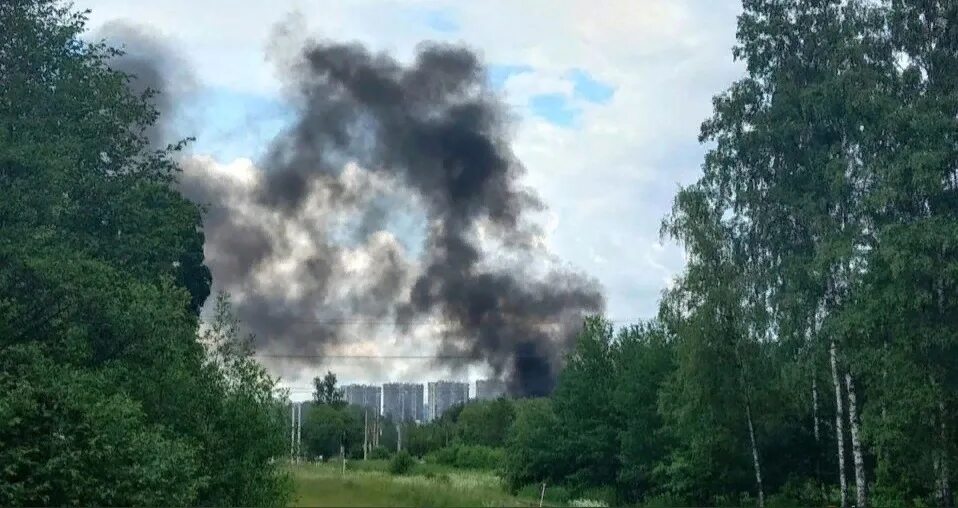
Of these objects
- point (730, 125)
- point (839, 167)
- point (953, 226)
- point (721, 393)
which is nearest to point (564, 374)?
point (721, 393)

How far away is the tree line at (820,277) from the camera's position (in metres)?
31.9

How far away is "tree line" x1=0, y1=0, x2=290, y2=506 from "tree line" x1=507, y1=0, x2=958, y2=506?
18354mm

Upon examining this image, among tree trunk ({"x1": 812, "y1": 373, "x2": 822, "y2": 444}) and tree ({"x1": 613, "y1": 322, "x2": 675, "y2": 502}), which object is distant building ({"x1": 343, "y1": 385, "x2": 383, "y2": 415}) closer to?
tree ({"x1": 613, "y1": 322, "x2": 675, "y2": 502})

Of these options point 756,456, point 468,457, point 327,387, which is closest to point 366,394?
point 327,387

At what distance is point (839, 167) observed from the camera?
35344mm

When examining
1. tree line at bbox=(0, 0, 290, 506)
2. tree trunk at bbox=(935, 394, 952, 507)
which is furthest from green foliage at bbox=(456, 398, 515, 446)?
tree trunk at bbox=(935, 394, 952, 507)

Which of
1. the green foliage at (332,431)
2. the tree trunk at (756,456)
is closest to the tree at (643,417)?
the tree trunk at (756,456)

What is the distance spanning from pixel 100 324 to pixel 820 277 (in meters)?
22.6

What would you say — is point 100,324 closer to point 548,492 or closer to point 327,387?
point 548,492

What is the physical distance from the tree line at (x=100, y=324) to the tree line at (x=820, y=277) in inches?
723

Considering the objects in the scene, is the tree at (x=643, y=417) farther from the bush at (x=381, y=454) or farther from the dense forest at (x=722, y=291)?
the bush at (x=381, y=454)

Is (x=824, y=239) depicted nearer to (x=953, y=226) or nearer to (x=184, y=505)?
(x=953, y=226)

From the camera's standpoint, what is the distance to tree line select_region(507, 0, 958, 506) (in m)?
31.9

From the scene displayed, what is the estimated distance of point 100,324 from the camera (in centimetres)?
3072
